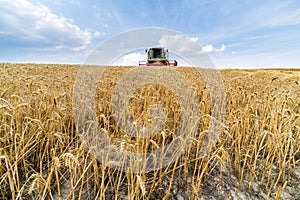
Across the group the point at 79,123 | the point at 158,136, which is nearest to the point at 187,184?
the point at 158,136

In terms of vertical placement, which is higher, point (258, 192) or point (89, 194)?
point (89, 194)

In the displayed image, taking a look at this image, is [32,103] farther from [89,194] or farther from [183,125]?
[183,125]

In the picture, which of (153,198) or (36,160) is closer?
(153,198)

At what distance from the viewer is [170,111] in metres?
2.83

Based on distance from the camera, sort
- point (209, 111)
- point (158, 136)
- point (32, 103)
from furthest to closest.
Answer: point (209, 111) < point (32, 103) < point (158, 136)

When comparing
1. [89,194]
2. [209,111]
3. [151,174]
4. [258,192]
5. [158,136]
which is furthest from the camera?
[209,111]

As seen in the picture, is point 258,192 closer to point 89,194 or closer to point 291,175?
point 291,175

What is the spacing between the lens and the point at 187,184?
5.50 ft

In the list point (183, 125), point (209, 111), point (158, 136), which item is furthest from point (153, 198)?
point (209, 111)

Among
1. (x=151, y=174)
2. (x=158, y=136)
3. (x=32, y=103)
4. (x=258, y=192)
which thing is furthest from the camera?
(x=32, y=103)

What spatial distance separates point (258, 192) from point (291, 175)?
1.75ft

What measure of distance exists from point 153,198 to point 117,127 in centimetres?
A: 102

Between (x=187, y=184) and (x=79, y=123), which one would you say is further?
(x=79, y=123)

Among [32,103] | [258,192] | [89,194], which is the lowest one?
[258,192]
